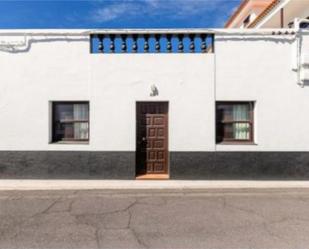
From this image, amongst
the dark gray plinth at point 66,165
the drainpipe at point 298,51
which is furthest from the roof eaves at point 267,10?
the dark gray plinth at point 66,165

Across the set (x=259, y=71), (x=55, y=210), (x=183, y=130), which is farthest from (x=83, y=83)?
(x=259, y=71)

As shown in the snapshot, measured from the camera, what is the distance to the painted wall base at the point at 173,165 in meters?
8.37

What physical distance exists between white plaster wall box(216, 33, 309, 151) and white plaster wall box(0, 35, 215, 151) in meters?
0.56

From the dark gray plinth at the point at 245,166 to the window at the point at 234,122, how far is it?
549 mm

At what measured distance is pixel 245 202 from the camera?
6.30 m

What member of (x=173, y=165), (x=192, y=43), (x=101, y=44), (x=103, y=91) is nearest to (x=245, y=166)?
(x=173, y=165)

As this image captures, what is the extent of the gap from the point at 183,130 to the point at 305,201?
11.7 feet

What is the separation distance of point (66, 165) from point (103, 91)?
243 cm

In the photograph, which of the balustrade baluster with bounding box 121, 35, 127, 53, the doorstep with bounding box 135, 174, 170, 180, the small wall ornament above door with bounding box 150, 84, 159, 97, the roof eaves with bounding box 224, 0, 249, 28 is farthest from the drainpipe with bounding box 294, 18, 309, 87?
the roof eaves with bounding box 224, 0, 249, 28

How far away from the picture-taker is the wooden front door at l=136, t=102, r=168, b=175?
866cm

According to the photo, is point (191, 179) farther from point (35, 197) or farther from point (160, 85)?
point (35, 197)

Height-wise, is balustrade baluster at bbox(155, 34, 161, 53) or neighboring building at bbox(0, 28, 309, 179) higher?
balustrade baluster at bbox(155, 34, 161, 53)

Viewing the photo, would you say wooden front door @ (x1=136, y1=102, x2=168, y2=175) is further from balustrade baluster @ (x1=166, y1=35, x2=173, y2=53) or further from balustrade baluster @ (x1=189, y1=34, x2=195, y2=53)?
balustrade baluster @ (x1=189, y1=34, x2=195, y2=53)

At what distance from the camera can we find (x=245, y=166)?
838 centimetres
